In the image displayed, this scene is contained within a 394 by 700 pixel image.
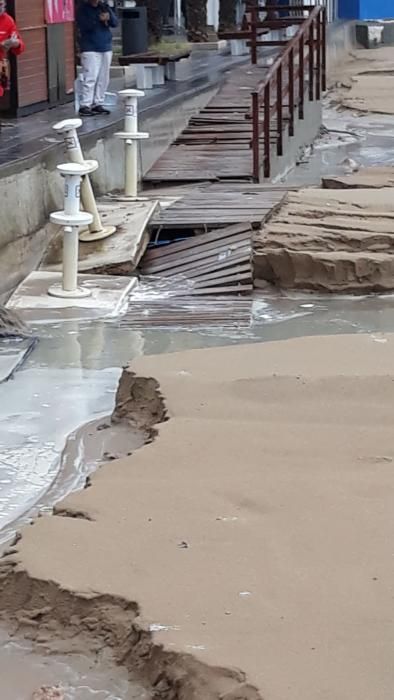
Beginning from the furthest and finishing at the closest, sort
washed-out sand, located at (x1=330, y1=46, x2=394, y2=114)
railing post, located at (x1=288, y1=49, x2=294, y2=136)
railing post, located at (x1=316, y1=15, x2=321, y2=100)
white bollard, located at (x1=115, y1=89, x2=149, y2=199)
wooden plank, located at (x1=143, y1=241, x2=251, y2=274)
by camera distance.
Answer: washed-out sand, located at (x1=330, y1=46, x2=394, y2=114) < railing post, located at (x1=316, y1=15, x2=321, y2=100) < railing post, located at (x1=288, y1=49, x2=294, y2=136) < white bollard, located at (x1=115, y1=89, x2=149, y2=199) < wooden plank, located at (x1=143, y1=241, x2=251, y2=274)

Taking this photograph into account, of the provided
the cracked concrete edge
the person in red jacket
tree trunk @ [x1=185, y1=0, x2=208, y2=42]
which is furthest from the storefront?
tree trunk @ [x1=185, y1=0, x2=208, y2=42]

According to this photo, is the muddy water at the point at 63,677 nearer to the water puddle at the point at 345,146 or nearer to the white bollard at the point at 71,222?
the white bollard at the point at 71,222

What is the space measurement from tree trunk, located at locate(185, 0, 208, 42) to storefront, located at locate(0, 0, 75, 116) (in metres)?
12.8

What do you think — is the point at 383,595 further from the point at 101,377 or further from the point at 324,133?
the point at 324,133

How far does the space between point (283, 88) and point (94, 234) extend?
850cm

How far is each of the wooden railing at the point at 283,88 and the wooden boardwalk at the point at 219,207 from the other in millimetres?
1376

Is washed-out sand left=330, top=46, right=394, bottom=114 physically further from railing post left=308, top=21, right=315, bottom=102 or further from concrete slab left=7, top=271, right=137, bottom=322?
concrete slab left=7, top=271, right=137, bottom=322

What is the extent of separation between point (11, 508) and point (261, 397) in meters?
1.33

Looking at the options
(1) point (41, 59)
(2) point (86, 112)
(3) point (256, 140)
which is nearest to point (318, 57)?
(1) point (41, 59)

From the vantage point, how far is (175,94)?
57.5ft

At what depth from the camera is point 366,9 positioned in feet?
161

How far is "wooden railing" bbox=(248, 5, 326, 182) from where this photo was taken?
14.8 m

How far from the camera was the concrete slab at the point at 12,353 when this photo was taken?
7340mm

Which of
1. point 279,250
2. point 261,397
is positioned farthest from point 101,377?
→ point 279,250
